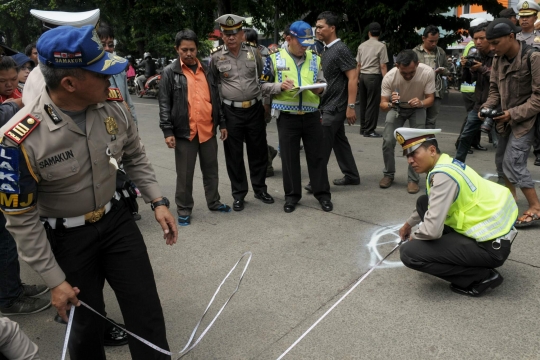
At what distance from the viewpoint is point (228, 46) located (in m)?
5.14

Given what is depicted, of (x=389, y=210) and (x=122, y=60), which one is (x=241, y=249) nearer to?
(x=389, y=210)

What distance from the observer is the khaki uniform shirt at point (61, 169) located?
2.06 meters

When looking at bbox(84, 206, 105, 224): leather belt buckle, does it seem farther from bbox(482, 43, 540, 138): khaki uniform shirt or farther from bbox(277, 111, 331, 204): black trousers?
bbox(482, 43, 540, 138): khaki uniform shirt

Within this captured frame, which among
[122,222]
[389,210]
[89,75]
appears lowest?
[389,210]

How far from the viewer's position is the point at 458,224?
3287mm

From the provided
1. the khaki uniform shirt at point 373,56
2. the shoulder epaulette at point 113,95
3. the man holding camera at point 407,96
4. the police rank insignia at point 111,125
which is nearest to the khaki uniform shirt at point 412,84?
the man holding camera at point 407,96

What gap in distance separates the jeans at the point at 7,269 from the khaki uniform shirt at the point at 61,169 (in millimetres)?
1380

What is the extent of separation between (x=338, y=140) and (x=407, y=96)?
960mm

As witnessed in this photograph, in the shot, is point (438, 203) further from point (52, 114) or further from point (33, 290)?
point (33, 290)

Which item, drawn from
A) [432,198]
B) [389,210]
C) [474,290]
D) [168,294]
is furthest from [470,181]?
[168,294]

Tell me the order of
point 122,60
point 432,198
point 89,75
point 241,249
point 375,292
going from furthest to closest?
point 241,249
point 375,292
point 432,198
point 122,60
point 89,75

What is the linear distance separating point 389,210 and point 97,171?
3549mm

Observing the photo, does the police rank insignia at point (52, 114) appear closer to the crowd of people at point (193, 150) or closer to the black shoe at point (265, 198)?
the crowd of people at point (193, 150)

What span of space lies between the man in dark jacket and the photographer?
9.56 feet
